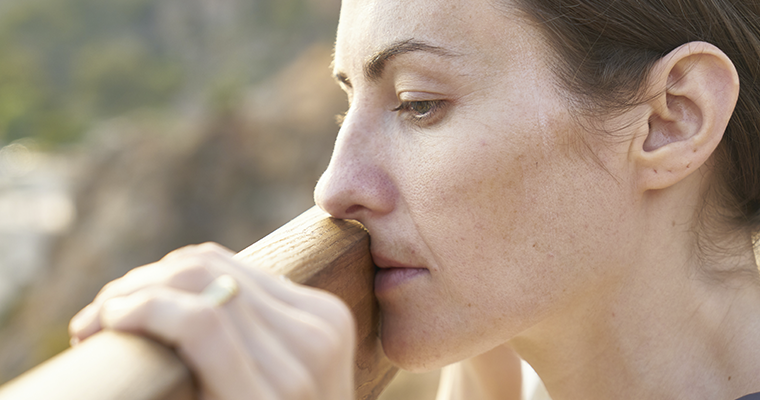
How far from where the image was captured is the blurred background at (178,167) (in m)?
12.0

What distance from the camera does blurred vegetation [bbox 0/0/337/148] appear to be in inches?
978

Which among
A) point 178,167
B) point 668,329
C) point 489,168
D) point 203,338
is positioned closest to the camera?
point 203,338

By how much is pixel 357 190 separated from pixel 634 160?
519 mm

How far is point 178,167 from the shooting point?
12523 mm

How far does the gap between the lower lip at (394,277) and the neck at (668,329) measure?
0.32 metres

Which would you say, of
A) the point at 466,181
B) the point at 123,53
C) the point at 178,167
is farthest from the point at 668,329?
the point at 123,53

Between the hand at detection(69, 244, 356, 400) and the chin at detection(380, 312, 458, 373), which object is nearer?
the hand at detection(69, 244, 356, 400)

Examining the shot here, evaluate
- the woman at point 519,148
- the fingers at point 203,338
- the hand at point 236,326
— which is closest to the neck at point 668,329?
the woman at point 519,148

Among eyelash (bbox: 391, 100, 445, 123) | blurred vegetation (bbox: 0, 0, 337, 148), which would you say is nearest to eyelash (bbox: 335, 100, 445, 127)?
eyelash (bbox: 391, 100, 445, 123)

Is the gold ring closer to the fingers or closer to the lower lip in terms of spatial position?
the fingers

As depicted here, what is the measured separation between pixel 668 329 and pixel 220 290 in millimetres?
1007

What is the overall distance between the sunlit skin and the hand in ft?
Result: 1.44

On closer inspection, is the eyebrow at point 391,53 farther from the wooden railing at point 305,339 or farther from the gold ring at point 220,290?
the gold ring at point 220,290

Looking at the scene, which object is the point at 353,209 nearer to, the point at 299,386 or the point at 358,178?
the point at 358,178
